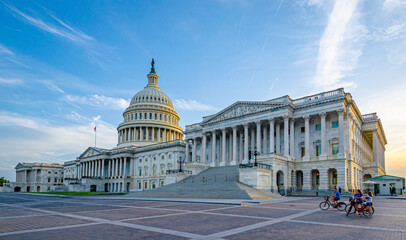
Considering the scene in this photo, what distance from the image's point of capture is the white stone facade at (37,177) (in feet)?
465

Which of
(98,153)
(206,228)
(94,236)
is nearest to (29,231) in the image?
(94,236)

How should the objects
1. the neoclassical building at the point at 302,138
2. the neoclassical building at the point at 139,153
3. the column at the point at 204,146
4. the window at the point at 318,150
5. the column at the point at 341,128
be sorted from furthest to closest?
the neoclassical building at the point at 139,153 < the column at the point at 204,146 < the window at the point at 318,150 < the neoclassical building at the point at 302,138 < the column at the point at 341,128

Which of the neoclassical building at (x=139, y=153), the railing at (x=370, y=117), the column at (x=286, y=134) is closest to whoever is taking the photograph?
the column at (x=286, y=134)

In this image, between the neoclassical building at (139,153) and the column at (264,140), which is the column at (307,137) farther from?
the neoclassical building at (139,153)

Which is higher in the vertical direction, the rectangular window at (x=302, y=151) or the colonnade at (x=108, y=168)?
the rectangular window at (x=302, y=151)

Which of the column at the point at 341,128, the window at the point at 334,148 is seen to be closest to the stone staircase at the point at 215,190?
the window at the point at 334,148

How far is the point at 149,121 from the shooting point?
11381cm

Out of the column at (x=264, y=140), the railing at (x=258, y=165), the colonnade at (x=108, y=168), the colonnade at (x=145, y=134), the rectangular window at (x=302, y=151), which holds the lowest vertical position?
the colonnade at (x=108, y=168)

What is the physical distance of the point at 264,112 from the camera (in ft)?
189

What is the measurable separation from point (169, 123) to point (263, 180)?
254ft

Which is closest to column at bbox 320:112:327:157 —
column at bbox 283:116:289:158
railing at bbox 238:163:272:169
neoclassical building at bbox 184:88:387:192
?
neoclassical building at bbox 184:88:387:192

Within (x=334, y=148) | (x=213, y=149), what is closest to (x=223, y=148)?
(x=213, y=149)

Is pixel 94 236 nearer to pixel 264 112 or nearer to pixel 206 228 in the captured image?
pixel 206 228

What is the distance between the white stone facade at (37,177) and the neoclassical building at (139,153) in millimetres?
17362
